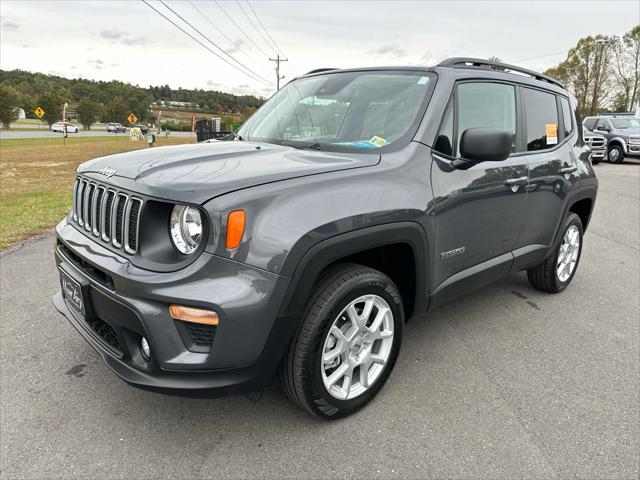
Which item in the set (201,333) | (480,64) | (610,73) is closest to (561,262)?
(480,64)

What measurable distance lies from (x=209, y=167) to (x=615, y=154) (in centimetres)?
2067

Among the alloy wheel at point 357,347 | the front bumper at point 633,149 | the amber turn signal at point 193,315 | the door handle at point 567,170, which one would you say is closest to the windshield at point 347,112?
the alloy wheel at point 357,347

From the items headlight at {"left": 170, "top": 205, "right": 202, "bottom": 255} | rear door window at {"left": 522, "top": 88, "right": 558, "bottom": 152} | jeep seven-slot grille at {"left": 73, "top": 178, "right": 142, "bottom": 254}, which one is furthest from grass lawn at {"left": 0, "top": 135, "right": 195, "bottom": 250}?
rear door window at {"left": 522, "top": 88, "right": 558, "bottom": 152}

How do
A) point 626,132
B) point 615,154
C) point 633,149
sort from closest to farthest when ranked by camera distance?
point 633,149 → point 626,132 → point 615,154

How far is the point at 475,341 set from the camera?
3479 millimetres

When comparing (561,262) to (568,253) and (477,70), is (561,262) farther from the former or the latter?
(477,70)

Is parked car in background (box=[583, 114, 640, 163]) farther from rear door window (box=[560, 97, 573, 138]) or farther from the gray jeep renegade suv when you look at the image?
the gray jeep renegade suv

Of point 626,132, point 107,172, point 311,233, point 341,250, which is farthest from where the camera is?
point 626,132

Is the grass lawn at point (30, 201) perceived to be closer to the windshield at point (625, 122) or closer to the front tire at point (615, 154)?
the front tire at point (615, 154)

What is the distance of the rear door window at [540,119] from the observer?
11.8ft

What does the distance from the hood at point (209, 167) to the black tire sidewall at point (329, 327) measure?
0.59 m

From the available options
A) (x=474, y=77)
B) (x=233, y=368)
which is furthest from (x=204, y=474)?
(x=474, y=77)

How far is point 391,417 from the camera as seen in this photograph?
2566 millimetres

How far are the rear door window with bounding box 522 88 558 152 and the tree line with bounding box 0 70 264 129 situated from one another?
70.9m
